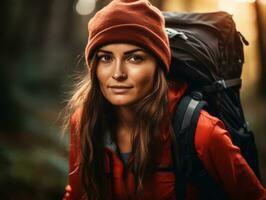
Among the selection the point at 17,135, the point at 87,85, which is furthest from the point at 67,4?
the point at 87,85

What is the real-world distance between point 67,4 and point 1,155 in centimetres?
386

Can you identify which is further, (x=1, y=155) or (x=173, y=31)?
(x=1, y=155)

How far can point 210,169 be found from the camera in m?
2.40

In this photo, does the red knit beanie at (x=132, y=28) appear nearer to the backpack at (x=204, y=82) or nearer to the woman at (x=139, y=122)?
the woman at (x=139, y=122)

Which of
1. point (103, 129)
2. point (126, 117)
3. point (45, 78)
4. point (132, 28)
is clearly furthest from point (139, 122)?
point (45, 78)

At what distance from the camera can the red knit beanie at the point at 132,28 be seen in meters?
2.37

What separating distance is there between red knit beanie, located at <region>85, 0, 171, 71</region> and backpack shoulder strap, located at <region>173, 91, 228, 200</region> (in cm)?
29

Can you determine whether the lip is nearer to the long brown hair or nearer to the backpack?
the long brown hair

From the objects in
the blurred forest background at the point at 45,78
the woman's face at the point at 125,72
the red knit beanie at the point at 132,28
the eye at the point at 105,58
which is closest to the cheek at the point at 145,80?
the woman's face at the point at 125,72

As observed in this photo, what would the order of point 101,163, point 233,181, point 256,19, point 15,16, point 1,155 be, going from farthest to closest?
point 256,19 < point 15,16 < point 1,155 < point 101,163 < point 233,181

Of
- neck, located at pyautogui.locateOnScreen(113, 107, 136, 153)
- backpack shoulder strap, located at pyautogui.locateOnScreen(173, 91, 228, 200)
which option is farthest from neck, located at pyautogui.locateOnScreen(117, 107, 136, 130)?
backpack shoulder strap, located at pyautogui.locateOnScreen(173, 91, 228, 200)

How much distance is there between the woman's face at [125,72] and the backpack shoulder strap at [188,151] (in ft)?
0.90

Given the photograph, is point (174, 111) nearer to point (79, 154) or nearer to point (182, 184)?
point (182, 184)

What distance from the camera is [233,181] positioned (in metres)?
2.38
